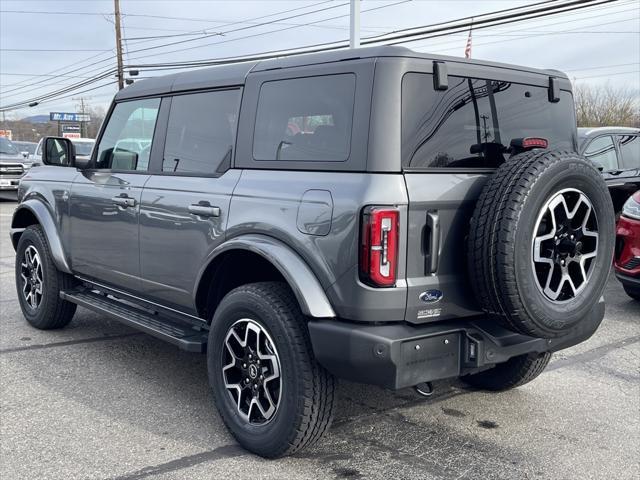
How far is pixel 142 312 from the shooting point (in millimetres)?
4676

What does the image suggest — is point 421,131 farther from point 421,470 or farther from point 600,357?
point 600,357

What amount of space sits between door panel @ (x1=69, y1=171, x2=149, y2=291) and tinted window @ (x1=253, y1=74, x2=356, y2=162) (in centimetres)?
117

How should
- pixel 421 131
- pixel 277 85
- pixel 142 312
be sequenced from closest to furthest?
pixel 421 131, pixel 277 85, pixel 142 312

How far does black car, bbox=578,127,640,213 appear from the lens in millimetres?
Result: 8531

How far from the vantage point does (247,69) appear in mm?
3973

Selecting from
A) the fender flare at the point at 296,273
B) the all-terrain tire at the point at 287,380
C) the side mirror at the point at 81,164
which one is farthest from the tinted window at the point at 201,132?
the side mirror at the point at 81,164

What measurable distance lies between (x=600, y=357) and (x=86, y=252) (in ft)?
13.2

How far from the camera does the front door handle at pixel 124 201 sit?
4.50 metres

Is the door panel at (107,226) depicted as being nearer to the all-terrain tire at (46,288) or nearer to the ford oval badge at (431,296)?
the all-terrain tire at (46,288)

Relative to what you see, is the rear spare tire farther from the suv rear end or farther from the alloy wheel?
the alloy wheel

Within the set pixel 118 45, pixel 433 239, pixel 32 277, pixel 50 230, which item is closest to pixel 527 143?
pixel 433 239

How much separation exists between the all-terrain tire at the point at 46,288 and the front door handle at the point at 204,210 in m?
2.12

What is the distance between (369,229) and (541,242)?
32.8 inches

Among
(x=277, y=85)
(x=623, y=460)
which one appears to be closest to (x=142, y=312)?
(x=277, y=85)
